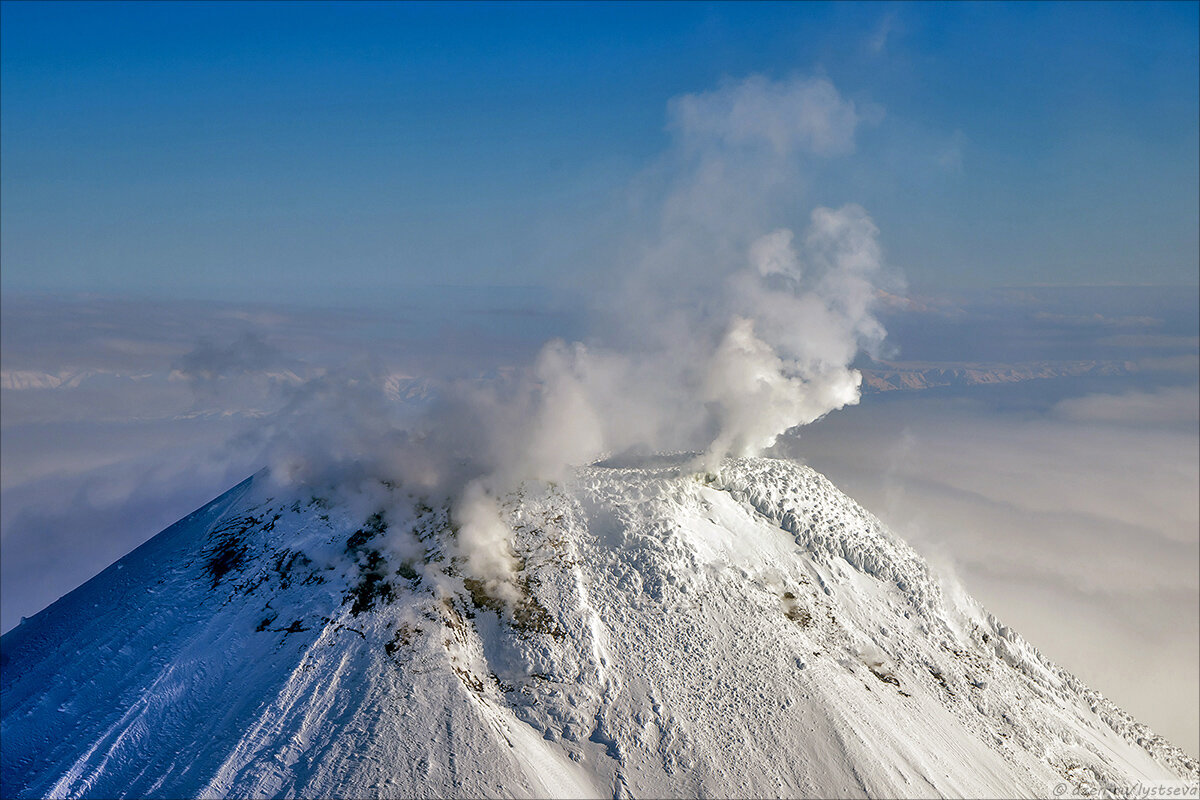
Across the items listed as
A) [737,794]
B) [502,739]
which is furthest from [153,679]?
[737,794]

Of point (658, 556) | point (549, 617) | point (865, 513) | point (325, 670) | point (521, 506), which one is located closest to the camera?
point (325, 670)

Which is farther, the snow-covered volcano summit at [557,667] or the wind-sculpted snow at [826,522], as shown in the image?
the wind-sculpted snow at [826,522]

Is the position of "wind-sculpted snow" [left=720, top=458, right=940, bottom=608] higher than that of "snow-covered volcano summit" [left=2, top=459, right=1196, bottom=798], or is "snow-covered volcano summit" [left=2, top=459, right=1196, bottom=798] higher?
"wind-sculpted snow" [left=720, top=458, right=940, bottom=608]

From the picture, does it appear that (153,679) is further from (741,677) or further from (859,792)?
(859,792)

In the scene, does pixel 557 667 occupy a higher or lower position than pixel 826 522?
lower

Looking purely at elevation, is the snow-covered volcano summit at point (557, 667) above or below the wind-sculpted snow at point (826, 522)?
below

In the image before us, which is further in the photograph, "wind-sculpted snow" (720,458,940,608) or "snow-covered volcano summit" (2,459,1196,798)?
"wind-sculpted snow" (720,458,940,608)

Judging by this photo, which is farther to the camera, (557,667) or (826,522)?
(826,522)

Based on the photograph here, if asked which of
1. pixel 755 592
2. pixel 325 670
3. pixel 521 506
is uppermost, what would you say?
pixel 521 506
